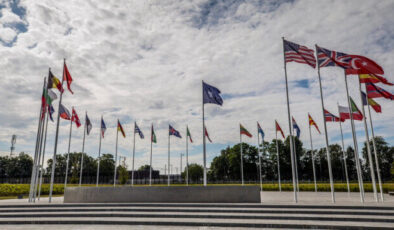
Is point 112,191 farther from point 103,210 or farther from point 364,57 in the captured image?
point 364,57

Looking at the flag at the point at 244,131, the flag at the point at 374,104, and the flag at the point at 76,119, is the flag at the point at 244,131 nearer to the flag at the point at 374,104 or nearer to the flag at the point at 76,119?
the flag at the point at 374,104

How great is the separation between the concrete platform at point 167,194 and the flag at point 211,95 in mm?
6259

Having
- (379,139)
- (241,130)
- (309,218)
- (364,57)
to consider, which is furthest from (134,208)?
(379,139)

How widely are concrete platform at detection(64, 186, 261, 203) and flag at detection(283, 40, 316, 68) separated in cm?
810

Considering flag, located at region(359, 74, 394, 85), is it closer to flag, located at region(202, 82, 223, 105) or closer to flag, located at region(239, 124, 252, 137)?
flag, located at region(202, 82, 223, 105)

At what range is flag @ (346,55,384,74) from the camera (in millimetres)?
14375

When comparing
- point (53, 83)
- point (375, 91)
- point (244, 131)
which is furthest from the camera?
point (244, 131)

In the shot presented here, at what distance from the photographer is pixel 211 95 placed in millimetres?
18688

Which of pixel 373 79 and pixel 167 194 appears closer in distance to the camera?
pixel 167 194

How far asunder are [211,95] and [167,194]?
7.51 meters

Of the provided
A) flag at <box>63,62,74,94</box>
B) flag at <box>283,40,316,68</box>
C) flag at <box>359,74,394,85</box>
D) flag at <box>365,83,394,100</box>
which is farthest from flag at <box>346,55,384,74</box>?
flag at <box>63,62,74,94</box>

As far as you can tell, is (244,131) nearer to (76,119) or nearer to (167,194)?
(167,194)

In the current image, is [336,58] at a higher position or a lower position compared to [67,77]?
lower

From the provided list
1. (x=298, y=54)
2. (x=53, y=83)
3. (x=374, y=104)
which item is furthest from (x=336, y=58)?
(x=53, y=83)
